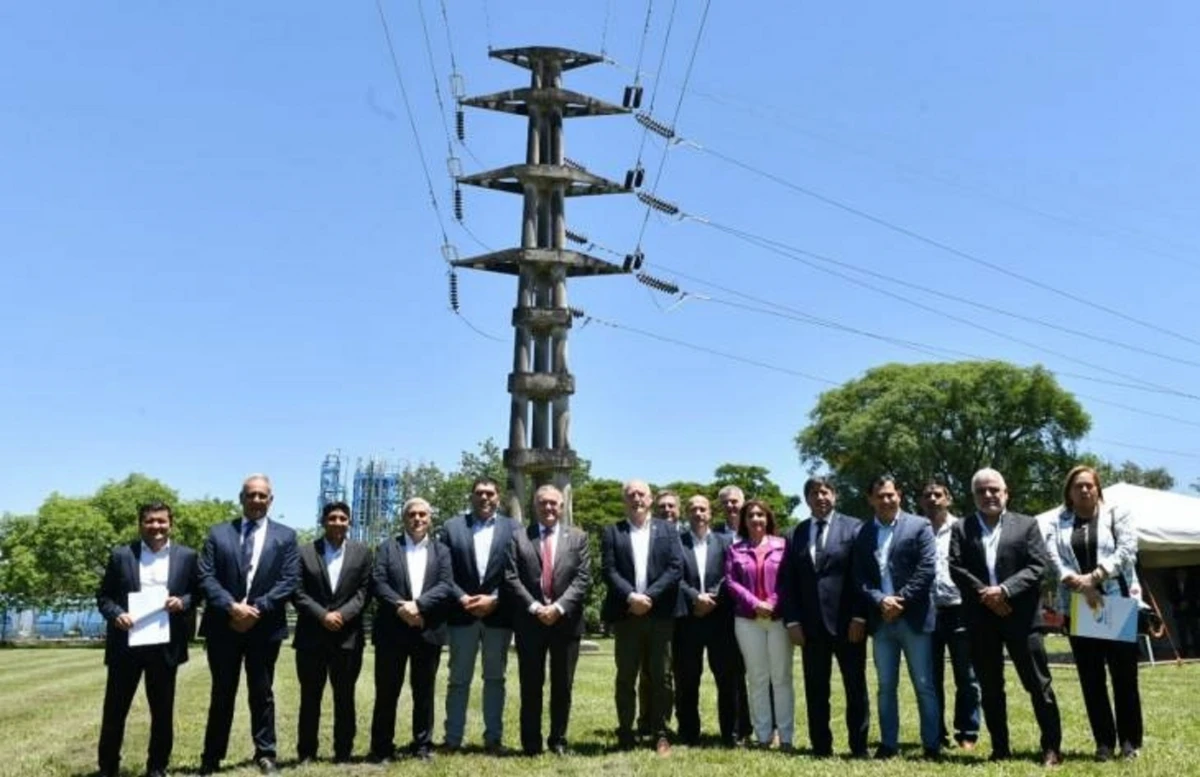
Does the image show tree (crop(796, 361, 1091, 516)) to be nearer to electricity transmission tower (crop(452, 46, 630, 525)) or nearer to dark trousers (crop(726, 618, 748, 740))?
electricity transmission tower (crop(452, 46, 630, 525))

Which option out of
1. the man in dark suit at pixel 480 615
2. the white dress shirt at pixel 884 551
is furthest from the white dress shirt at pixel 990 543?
the man in dark suit at pixel 480 615

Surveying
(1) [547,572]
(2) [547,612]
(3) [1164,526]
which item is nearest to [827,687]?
(2) [547,612]

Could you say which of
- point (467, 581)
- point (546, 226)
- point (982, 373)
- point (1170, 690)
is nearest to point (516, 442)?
point (546, 226)

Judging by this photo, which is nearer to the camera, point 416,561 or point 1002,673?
point 1002,673

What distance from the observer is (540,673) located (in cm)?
956

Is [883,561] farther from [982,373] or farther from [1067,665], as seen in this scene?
[982,373]

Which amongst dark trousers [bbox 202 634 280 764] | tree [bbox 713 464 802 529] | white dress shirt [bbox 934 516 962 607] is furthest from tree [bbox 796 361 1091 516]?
dark trousers [bbox 202 634 280 764]

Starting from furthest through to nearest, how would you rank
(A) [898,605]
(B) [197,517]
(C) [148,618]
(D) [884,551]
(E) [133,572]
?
1. (B) [197,517]
2. (D) [884,551]
3. (A) [898,605]
4. (E) [133,572]
5. (C) [148,618]

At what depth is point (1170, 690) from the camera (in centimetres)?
1450

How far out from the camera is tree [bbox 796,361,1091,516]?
58344mm

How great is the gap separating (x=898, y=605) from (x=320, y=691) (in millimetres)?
4541

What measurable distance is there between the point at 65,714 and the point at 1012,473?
5186 centimetres

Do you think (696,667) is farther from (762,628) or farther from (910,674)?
(910,674)

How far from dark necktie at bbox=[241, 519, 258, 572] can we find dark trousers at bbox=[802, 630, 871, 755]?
14.4 ft
